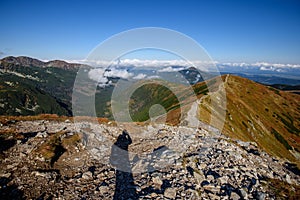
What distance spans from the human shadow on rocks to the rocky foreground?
0.22 feet

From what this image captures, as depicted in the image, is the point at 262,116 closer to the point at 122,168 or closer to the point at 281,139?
the point at 281,139

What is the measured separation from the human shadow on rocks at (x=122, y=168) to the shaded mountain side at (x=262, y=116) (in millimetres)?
47864

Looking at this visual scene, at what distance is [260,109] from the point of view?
126000 mm

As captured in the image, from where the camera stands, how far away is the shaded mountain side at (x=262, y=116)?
8856 centimetres

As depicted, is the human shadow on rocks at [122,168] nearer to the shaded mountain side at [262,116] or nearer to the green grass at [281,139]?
the shaded mountain side at [262,116]

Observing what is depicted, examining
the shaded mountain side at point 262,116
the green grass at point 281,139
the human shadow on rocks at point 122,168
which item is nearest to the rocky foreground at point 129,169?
the human shadow on rocks at point 122,168

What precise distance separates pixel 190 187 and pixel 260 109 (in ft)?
419

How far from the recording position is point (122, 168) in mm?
A: 17500

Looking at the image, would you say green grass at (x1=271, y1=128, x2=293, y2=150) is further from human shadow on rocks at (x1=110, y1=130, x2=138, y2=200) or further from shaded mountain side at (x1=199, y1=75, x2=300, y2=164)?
human shadow on rocks at (x1=110, y1=130, x2=138, y2=200)

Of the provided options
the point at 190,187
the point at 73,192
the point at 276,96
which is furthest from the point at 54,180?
the point at 276,96

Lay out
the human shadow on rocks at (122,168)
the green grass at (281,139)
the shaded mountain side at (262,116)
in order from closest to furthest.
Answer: the human shadow on rocks at (122,168) < the shaded mountain side at (262,116) < the green grass at (281,139)

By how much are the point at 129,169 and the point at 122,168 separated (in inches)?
23.9

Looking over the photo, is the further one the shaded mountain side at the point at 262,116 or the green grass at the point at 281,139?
the green grass at the point at 281,139

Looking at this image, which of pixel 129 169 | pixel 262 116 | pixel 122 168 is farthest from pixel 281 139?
pixel 122 168
